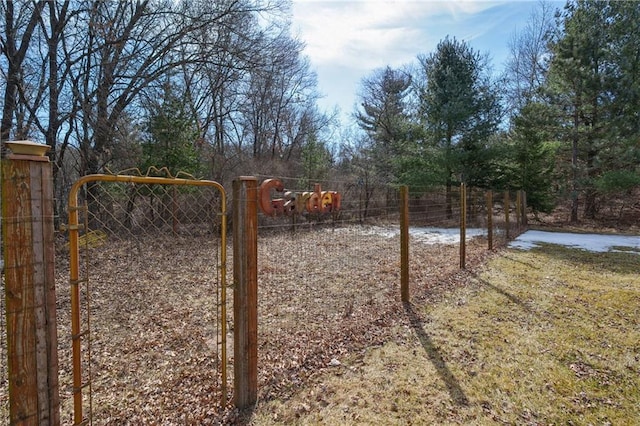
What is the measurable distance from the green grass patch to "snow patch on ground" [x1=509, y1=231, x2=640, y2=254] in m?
4.03

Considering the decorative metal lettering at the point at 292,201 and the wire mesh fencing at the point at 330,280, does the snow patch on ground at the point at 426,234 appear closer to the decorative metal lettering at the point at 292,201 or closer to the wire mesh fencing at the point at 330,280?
the wire mesh fencing at the point at 330,280

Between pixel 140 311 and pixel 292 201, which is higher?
pixel 292 201

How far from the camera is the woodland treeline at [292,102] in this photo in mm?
7746

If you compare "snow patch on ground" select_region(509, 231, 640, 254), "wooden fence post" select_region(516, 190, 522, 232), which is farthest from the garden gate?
"wooden fence post" select_region(516, 190, 522, 232)

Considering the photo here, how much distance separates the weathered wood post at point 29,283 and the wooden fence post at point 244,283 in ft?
3.11

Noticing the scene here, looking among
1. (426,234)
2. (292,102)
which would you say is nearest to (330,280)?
(426,234)

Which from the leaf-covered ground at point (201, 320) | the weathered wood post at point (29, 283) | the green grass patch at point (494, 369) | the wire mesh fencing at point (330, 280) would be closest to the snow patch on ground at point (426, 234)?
the wire mesh fencing at point (330, 280)

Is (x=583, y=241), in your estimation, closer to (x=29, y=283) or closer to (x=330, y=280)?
(x=330, y=280)

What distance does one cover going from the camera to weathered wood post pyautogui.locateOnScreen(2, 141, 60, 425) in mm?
1214

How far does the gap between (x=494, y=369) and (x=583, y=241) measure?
833 cm

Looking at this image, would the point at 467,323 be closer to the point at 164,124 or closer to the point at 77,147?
the point at 164,124

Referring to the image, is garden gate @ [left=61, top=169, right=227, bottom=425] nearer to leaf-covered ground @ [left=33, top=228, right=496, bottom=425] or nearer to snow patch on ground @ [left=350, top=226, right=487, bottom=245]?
leaf-covered ground @ [left=33, top=228, right=496, bottom=425]

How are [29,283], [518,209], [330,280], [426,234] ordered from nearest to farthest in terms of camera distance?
[29,283], [330,280], [426,234], [518,209]

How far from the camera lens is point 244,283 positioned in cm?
212
